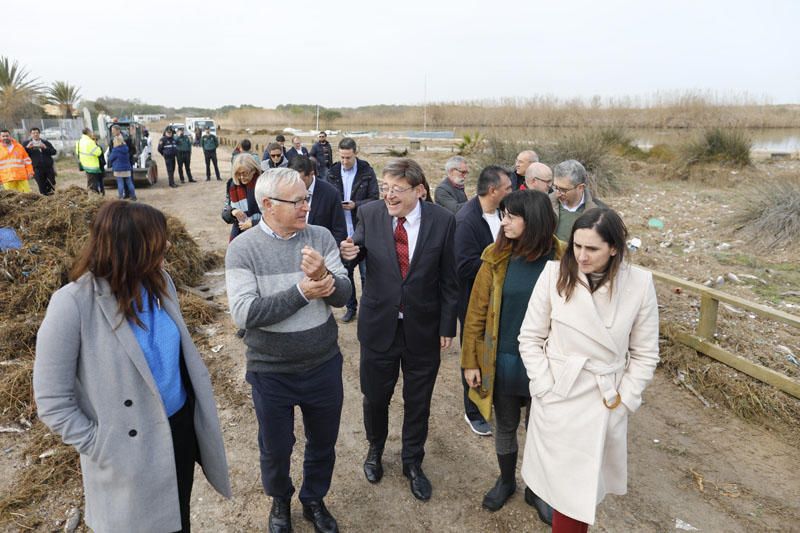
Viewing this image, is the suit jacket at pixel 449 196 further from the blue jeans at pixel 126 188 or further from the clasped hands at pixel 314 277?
the blue jeans at pixel 126 188

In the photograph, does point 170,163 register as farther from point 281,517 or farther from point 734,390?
point 734,390

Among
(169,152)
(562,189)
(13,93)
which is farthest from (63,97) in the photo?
(562,189)

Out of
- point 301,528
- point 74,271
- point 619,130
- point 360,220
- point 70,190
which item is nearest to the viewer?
point 74,271

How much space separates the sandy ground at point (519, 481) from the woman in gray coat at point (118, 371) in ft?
3.68

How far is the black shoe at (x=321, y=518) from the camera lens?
2662mm

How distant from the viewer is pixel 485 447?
3.47 metres

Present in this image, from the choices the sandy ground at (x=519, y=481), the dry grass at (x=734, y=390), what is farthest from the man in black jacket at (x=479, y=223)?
the dry grass at (x=734, y=390)

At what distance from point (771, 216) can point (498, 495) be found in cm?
724

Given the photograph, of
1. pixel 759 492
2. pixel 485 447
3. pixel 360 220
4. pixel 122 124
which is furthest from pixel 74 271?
pixel 122 124

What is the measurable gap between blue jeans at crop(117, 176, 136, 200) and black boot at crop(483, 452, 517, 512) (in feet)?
37.6

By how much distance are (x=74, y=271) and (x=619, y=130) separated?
17.7 m

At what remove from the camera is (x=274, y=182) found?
7.32 feet

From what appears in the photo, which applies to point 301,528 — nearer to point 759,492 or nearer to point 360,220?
point 360,220

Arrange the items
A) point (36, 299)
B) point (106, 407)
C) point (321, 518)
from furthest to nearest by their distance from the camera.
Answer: point (36, 299) < point (321, 518) < point (106, 407)
